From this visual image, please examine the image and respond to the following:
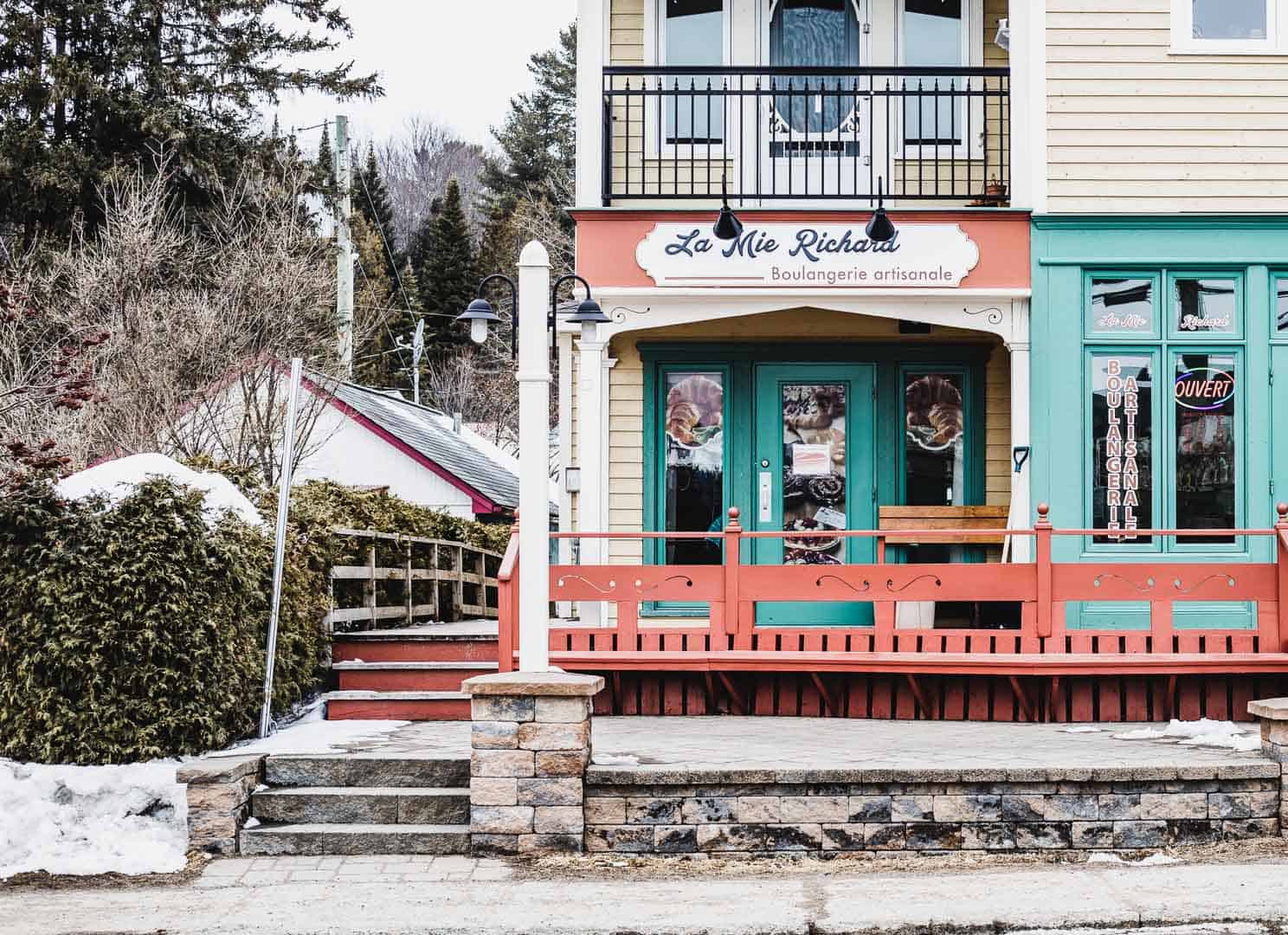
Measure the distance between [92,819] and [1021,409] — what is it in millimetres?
7039

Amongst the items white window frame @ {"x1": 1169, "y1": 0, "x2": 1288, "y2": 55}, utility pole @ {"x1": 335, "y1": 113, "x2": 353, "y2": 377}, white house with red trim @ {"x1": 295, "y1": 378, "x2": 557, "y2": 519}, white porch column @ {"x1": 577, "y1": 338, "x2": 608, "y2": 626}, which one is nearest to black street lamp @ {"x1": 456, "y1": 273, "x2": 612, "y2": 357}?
white porch column @ {"x1": 577, "y1": 338, "x2": 608, "y2": 626}

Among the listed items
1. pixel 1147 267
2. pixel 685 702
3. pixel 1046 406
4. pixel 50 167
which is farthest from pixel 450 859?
pixel 50 167

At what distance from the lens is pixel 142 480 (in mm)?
8266

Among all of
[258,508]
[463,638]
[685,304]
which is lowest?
[463,638]

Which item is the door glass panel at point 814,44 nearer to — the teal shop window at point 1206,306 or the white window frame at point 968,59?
the white window frame at point 968,59

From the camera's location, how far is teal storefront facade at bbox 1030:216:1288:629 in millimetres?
11172

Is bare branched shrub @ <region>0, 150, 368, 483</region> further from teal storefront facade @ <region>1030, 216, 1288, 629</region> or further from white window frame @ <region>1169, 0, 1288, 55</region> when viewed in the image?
white window frame @ <region>1169, 0, 1288, 55</region>

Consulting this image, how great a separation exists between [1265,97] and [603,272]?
519 centimetres

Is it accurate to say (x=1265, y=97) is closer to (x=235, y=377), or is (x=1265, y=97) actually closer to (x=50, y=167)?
(x=235, y=377)

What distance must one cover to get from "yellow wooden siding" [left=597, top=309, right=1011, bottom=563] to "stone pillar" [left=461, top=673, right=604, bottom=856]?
16.2 ft

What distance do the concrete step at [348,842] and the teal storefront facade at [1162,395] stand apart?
18.3 feet

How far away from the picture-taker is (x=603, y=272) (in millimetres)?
11195

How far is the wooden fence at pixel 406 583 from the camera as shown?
11.4 metres

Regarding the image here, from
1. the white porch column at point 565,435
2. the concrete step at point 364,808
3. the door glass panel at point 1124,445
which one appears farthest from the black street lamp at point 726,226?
the concrete step at point 364,808
